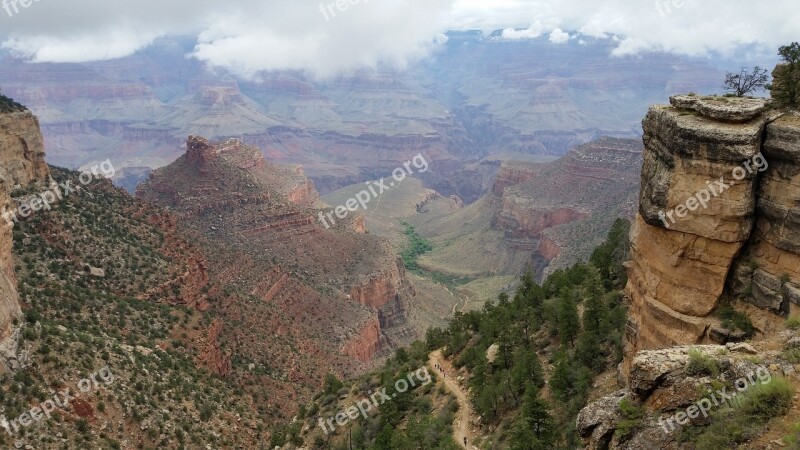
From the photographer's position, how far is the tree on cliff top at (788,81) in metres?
20.0

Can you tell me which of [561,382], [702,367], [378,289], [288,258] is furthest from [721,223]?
[378,289]

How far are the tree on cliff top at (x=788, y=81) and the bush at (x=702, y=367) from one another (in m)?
11.0

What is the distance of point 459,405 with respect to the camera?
35719mm

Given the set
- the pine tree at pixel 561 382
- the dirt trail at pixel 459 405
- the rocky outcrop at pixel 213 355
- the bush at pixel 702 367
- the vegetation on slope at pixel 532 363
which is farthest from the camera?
the rocky outcrop at pixel 213 355

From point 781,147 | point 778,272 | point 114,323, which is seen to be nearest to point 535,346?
point 778,272

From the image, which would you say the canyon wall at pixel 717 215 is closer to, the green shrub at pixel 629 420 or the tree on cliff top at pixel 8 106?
the green shrub at pixel 629 420

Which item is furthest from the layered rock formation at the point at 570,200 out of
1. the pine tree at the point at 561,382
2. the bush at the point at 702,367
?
the bush at the point at 702,367

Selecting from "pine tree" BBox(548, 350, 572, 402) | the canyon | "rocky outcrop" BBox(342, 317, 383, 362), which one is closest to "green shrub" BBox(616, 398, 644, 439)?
the canyon

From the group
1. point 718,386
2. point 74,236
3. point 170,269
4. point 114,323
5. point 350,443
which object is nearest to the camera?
point 718,386

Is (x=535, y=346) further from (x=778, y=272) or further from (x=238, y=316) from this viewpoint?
(x=238, y=316)

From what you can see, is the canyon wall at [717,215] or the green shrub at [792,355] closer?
the green shrub at [792,355]

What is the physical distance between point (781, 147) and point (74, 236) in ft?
151

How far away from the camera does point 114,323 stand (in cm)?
4038

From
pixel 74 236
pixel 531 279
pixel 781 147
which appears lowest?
pixel 531 279
